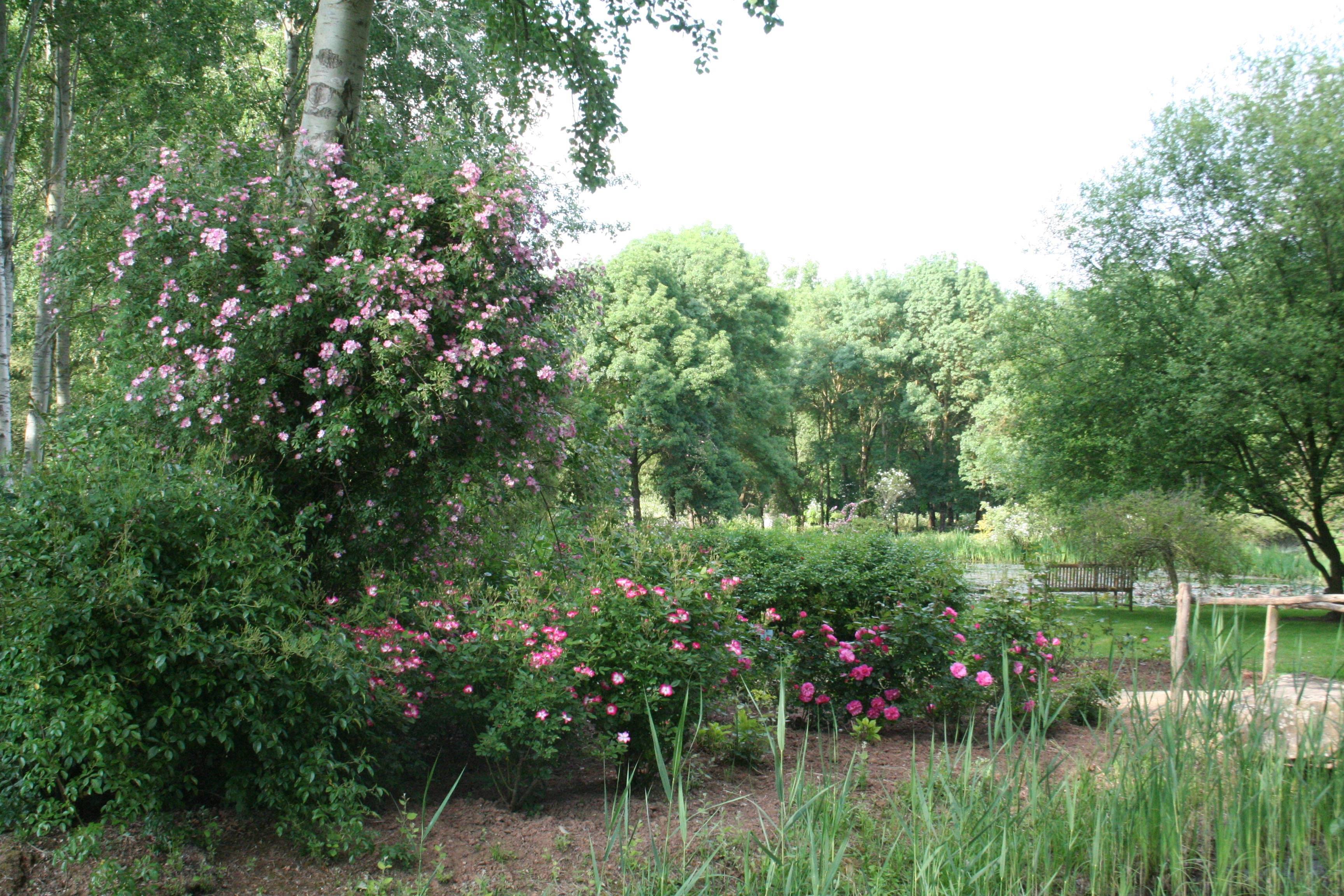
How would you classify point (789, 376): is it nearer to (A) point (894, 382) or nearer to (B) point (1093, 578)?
(A) point (894, 382)

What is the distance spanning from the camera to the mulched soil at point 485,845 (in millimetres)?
2988

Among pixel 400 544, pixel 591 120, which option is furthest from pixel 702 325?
pixel 400 544

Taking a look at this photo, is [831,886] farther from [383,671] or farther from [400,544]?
[400,544]

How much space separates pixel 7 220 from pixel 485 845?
8722mm

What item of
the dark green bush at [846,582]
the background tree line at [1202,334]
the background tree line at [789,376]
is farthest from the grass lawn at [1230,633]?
the background tree line at [789,376]

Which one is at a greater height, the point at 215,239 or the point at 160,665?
the point at 215,239

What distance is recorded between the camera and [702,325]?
29.6 metres

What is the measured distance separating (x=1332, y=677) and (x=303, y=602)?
3.92 metres

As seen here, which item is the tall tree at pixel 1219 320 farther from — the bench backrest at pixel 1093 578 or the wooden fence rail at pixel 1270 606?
the wooden fence rail at pixel 1270 606

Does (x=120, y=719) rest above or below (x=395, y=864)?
above

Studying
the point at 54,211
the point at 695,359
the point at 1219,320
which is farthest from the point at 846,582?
the point at 695,359

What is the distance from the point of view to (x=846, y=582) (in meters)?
5.88

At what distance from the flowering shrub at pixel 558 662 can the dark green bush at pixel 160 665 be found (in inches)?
14.3

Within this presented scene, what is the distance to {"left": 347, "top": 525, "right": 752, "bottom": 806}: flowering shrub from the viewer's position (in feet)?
12.2
